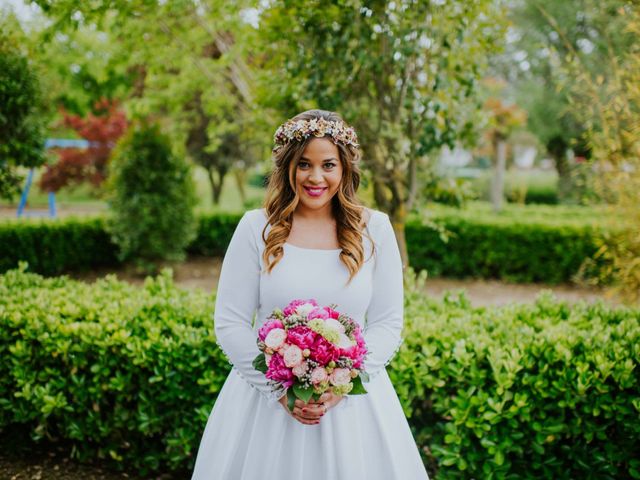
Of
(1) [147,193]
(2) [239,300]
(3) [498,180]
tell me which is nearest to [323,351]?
(2) [239,300]

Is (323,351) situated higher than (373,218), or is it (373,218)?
(373,218)

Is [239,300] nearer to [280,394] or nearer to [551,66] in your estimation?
[280,394]

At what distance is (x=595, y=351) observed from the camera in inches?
129

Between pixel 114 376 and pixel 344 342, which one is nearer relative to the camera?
pixel 344 342

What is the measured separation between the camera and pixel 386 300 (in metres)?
2.48

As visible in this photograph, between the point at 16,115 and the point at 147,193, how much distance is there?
12.9ft

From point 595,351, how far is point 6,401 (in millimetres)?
3988

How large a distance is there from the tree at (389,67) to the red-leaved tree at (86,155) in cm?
1818

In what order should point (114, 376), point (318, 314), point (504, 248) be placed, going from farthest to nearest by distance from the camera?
point (504, 248) < point (114, 376) < point (318, 314)

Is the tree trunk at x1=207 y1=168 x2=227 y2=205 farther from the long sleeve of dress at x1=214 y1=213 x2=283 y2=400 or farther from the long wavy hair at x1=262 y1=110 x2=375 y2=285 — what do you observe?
the long sleeve of dress at x1=214 y1=213 x2=283 y2=400

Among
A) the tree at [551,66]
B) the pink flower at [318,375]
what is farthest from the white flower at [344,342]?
the tree at [551,66]

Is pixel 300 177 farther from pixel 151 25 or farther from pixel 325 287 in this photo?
pixel 151 25

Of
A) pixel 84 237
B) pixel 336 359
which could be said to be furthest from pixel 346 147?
pixel 84 237

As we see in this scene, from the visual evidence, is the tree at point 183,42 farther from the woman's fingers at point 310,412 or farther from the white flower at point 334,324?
the woman's fingers at point 310,412
